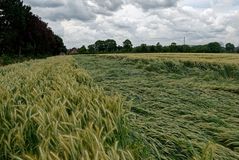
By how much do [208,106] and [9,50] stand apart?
51.5 metres

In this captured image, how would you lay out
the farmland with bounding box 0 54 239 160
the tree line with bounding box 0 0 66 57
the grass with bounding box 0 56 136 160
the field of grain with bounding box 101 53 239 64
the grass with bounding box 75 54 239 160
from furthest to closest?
1. the tree line with bounding box 0 0 66 57
2. the field of grain with bounding box 101 53 239 64
3. the grass with bounding box 75 54 239 160
4. the farmland with bounding box 0 54 239 160
5. the grass with bounding box 0 56 136 160

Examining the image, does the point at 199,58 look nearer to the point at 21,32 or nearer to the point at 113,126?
the point at 113,126

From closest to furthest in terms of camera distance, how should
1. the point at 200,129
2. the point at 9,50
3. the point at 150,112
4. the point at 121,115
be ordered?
Answer: the point at 121,115, the point at 200,129, the point at 150,112, the point at 9,50

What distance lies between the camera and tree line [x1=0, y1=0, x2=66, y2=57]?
53250 mm

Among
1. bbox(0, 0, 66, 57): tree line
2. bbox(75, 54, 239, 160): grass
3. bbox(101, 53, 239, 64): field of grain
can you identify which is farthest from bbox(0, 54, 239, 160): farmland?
bbox(0, 0, 66, 57): tree line

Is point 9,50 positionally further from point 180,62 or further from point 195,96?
point 195,96

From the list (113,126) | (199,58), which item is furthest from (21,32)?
(113,126)

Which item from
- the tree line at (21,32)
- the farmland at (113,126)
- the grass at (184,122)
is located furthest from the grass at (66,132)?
the tree line at (21,32)

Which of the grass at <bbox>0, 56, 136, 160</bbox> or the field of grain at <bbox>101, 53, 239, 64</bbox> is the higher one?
the grass at <bbox>0, 56, 136, 160</bbox>

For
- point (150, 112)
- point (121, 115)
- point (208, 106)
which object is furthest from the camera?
point (208, 106)

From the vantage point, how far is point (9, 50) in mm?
55312

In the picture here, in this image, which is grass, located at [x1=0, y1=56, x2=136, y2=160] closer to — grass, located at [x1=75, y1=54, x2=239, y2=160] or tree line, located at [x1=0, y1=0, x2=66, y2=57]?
grass, located at [x1=75, y1=54, x2=239, y2=160]

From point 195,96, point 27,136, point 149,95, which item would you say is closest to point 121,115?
point 27,136

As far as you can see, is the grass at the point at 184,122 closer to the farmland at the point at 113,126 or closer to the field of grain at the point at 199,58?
the farmland at the point at 113,126
